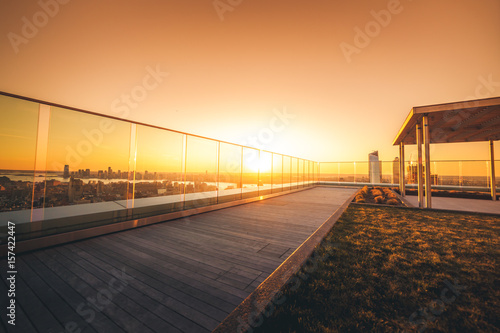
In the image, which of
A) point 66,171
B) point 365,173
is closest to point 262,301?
point 66,171

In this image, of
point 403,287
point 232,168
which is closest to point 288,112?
point 232,168

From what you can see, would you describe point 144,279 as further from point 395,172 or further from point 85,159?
point 395,172

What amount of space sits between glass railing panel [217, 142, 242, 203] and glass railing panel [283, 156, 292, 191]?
3968 millimetres

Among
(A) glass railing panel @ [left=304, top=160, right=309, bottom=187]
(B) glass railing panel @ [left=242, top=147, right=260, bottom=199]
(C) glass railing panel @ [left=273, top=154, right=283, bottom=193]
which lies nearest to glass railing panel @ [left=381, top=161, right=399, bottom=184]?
(A) glass railing panel @ [left=304, top=160, right=309, bottom=187]

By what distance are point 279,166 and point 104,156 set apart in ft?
23.9

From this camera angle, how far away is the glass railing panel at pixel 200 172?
4.54 meters

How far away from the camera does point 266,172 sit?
7781 mm

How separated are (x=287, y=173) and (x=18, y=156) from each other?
9.43 metres

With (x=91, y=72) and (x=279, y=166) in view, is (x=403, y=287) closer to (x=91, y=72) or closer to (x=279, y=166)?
(x=279, y=166)

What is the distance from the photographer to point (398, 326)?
1205 millimetres

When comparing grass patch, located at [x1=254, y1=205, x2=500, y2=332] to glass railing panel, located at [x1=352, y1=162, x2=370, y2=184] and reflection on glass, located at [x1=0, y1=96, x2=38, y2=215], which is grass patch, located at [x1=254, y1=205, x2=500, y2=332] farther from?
glass railing panel, located at [x1=352, y1=162, x2=370, y2=184]

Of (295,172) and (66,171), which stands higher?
(295,172)

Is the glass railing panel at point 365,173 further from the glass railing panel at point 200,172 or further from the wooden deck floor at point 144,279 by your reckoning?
the wooden deck floor at point 144,279

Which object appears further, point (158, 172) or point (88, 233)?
point (158, 172)
